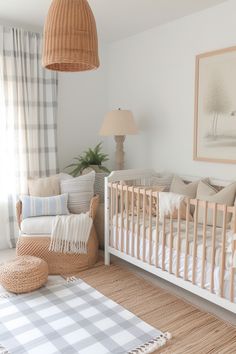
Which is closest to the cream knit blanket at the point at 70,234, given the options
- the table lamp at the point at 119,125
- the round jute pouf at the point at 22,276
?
the round jute pouf at the point at 22,276

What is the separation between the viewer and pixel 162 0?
284 cm

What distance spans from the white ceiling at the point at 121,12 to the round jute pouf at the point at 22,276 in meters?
2.27

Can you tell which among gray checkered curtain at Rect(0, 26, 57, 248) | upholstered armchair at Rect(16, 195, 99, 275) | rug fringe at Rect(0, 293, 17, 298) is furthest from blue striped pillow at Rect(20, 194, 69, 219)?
rug fringe at Rect(0, 293, 17, 298)

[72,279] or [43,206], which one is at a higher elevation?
[43,206]

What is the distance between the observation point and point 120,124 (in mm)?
3518

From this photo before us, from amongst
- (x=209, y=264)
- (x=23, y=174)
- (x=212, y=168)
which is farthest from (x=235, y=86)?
Answer: (x=23, y=174)

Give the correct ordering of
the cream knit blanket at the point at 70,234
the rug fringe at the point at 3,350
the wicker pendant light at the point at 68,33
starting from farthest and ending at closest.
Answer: the cream knit blanket at the point at 70,234 < the rug fringe at the point at 3,350 < the wicker pendant light at the point at 68,33

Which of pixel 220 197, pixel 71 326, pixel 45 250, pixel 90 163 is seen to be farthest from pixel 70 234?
pixel 220 197

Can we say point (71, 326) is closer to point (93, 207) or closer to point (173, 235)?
point (173, 235)

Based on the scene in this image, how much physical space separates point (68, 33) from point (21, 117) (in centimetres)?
220

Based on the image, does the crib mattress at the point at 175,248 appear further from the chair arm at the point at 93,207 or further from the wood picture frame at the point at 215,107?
the wood picture frame at the point at 215,107

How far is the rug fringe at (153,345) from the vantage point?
200 cm

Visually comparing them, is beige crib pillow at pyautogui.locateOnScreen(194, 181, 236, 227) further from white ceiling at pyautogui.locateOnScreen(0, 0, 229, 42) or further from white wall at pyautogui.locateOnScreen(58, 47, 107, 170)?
white wall at pyautogui.locateOnScreen(58, 47, 107, 170)

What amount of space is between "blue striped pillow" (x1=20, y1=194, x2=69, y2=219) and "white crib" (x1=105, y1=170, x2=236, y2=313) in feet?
1.55
